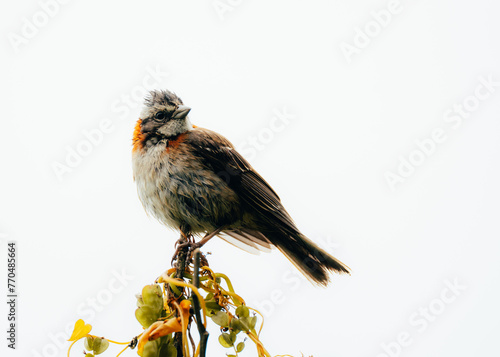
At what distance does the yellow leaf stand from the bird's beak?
2.47 m

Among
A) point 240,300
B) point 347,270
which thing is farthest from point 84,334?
point 347,270

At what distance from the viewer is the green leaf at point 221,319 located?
171 cm

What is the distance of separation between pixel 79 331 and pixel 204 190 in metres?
2.16

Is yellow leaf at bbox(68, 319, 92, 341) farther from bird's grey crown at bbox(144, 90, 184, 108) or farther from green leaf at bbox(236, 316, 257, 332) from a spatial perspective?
bird's grey crown at bbox(144, 90, 184, 108)

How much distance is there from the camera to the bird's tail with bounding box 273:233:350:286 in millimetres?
3498

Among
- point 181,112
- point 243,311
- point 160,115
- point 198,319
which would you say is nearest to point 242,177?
point 181,112

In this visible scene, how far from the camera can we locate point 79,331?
5.53ft

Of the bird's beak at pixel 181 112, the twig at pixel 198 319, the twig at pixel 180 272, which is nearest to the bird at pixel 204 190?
the bird's beak at pixel 181 112

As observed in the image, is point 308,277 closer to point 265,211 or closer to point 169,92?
point 265,211

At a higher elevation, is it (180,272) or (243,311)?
(180,272)

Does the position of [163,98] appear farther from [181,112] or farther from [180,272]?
[180,272]

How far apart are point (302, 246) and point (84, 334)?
238 centimetres

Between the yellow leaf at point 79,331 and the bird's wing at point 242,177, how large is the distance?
226 centimetres

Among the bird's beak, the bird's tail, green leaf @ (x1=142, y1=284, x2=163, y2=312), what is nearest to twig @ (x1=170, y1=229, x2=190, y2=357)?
green leaf @ (x1=142, y1=284, x2=163, y2=312)
